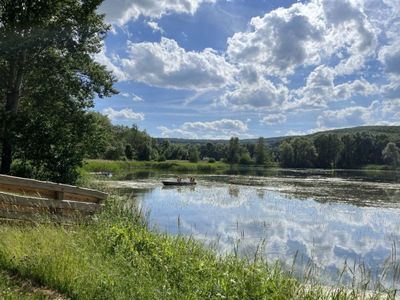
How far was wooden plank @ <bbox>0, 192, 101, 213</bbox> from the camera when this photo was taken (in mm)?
7426

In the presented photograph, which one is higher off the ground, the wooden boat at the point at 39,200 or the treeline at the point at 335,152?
the treeline at the point at 335,152

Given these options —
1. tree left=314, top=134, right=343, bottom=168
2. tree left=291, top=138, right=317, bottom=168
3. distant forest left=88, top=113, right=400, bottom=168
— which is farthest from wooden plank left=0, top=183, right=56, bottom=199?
tree left=291, top=138, right=317, bottom=168

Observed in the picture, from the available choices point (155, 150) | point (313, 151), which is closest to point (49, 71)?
point (155, 150)

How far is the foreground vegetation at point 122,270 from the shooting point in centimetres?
539

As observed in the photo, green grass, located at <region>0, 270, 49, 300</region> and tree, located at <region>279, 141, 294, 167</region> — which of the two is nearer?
green grass, located at <region>0, 270, 49, 300</region>

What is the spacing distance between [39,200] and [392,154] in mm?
124284

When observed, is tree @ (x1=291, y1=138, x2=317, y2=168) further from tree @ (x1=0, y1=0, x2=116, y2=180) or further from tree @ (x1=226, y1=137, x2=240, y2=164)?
tree @ (x1=0, y1=0, x2=116, y2=180)

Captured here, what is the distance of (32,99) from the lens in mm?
20406

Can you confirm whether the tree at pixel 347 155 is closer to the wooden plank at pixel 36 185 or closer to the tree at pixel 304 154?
the tree at pixel 304 154

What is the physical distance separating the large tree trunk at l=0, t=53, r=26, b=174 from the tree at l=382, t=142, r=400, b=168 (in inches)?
4502

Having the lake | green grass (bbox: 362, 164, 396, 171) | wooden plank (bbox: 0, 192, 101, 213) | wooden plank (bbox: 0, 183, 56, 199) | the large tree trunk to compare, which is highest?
the large tree trunk

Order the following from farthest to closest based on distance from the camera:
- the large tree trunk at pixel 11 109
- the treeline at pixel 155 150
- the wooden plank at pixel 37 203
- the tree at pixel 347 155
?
the tree at pixel 347 155 < the treeline at pixel 155 150 < the large tree trunk at pixel 11 109 < the wooden plank at pixel 37 203

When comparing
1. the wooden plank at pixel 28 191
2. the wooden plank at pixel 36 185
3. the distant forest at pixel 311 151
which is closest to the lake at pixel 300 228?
the wooden plank at pixel 36 185

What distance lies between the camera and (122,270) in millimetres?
6117
